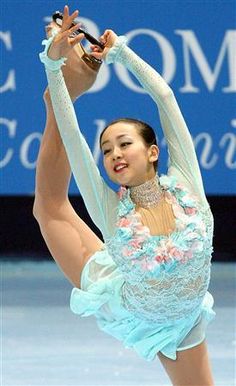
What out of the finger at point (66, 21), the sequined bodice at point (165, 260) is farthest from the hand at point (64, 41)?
the sequined bodice at point (165, 260)

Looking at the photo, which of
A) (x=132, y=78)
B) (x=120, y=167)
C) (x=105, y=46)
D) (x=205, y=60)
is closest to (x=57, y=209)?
(x=120, y=167)

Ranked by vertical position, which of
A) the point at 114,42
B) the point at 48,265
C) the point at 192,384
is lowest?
the point at 48,265

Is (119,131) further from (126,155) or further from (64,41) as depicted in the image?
(64,41)

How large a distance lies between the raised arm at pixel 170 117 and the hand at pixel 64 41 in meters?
0.15

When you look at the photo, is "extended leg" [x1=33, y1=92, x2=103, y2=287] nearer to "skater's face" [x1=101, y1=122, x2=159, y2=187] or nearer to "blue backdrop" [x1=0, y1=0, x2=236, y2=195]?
"skater's face" [x1=101, y1=122, x2=159, y2=187]

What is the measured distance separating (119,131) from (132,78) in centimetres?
329

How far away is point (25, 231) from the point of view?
7516mm

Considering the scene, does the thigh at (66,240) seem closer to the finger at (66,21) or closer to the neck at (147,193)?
the neck at (147,193)

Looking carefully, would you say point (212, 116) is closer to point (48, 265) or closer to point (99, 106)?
point (99, 106)

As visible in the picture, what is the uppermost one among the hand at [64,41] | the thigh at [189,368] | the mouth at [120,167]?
the hand at [64,41]

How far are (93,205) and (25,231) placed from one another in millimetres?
4032

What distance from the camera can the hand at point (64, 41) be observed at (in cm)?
340

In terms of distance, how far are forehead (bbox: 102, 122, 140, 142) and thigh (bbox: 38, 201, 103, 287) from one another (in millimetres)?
330

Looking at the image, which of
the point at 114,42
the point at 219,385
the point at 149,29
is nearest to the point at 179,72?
the point at 149,29
